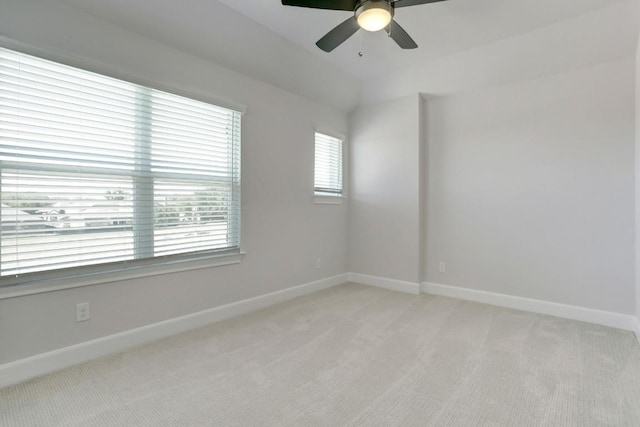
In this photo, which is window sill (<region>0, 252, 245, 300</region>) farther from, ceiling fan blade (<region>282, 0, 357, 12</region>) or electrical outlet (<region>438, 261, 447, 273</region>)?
electrical outlet (<region>438, 261, 447, 273</region>)

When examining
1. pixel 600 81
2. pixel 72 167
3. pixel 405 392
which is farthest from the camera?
pixel 600 81

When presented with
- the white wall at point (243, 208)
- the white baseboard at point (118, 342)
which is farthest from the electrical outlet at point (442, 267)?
the white baseboard at point (118, 342)

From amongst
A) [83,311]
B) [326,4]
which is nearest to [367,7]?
[326,4]

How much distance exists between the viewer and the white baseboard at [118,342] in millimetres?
1879

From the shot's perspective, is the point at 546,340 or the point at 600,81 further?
the point at 600,81

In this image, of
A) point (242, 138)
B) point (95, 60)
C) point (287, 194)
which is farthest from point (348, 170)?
point (95, 60)

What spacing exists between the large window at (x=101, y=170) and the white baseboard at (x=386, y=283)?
6.95 feet

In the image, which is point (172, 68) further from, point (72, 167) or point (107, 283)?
point (107, 283)

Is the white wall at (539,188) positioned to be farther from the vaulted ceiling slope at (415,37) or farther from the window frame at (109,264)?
the window frame at (109,264)

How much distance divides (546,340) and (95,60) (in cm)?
411

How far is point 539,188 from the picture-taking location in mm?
3162

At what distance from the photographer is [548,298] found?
3115mm

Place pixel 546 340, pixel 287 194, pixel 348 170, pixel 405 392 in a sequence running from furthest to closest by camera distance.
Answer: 1. pixel 348 170
2. pixel 287 194
3. pixel 546 340
4. pixel 405 392

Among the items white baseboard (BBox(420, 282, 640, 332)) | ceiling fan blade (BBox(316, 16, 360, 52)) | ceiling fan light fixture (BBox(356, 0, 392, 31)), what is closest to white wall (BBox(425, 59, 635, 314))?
white baseboard (BBox(420, 282, 640, 332))
